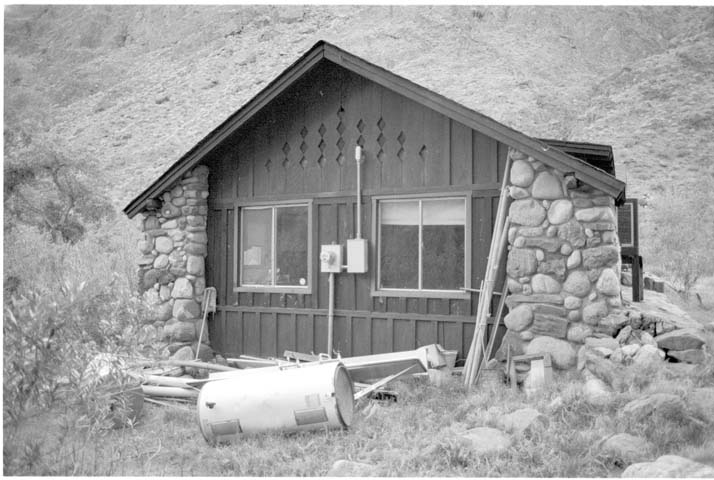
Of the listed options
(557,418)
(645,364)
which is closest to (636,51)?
(645,364)

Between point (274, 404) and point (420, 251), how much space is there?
3219 millimetres

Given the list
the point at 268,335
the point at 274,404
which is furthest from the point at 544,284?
the point at 268,335

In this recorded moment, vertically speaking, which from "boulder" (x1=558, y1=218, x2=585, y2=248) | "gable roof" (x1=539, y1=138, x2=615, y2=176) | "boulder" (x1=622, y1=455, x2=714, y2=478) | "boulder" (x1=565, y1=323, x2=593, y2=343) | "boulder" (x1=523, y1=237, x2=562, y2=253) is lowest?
"boulder" (x1=622, y1=455, x2=714, y2=478)

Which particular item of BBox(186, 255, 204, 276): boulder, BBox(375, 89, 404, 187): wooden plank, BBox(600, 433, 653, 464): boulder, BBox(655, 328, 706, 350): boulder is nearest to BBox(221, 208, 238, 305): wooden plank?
BBox(186, 255, 204, 276): boulder

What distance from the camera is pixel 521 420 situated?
18.5ft

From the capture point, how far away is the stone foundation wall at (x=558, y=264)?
7145 mm

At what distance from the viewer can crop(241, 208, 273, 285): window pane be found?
9.57 m

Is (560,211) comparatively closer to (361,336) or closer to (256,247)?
(361,336)

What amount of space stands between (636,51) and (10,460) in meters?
16.0

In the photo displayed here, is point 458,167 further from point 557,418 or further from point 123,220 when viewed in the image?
point 123,220

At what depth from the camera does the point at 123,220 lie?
21.1 m

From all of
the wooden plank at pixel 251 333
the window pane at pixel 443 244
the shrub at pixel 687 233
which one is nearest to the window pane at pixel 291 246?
the wooden plank at pixel 251 333

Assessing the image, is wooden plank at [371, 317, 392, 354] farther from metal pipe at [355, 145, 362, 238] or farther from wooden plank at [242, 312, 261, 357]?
wooden plank at [242, 312, 261, 357]

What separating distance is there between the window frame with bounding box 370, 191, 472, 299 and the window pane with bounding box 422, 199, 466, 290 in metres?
0.07
